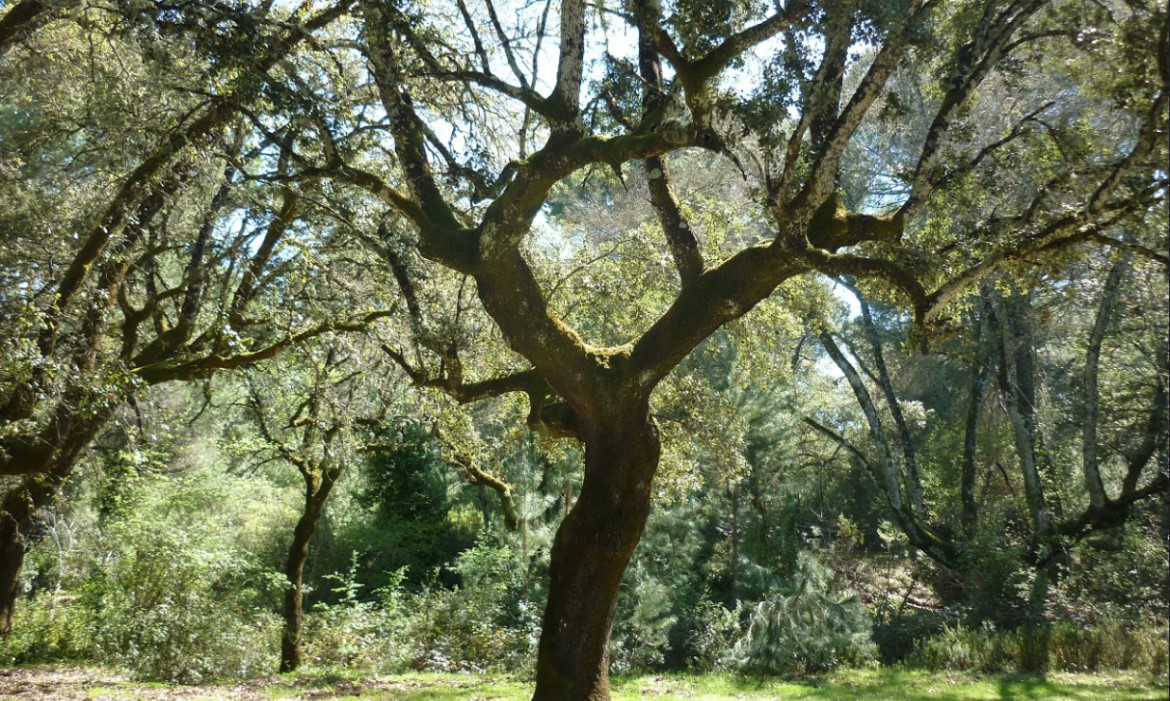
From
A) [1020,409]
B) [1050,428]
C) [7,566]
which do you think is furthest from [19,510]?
[1050,428]

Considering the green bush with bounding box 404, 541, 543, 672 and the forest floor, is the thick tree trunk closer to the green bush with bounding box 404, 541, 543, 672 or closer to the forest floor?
the forest floor

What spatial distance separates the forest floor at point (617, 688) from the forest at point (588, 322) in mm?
149

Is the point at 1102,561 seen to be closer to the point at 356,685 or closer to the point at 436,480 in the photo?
the point at 356,685

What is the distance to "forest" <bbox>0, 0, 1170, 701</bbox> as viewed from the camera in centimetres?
639

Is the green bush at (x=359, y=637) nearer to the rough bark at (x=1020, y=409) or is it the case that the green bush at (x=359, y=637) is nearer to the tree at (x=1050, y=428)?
the tree at (x=1050, y=428)

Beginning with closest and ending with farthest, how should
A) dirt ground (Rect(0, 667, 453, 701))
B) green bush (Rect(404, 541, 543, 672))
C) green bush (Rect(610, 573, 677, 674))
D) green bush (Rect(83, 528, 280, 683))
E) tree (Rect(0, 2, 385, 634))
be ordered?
tree (Rect(0, 2, 385, 634)), dirt ground (Rect(0, 667, 453, 701)), green bush (Rect(83, 528, 280, 683)), green bush (Rect(404, 541, 543, 672)), green bush (Rect(610, 573, 677, 674))

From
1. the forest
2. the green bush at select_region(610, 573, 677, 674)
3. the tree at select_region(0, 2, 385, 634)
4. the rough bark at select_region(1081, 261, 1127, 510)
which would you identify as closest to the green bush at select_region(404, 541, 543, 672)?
the forest

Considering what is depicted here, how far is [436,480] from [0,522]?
10.7m

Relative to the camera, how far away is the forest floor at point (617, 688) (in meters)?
8.29

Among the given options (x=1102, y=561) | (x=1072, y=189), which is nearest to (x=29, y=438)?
(x=1072, y=189)

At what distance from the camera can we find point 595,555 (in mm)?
6750

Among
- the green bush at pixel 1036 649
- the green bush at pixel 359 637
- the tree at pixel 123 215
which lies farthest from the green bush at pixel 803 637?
the tree at pixel 123 215

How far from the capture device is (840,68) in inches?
245

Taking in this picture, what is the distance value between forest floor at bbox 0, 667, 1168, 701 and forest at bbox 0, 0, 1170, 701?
149 mm
